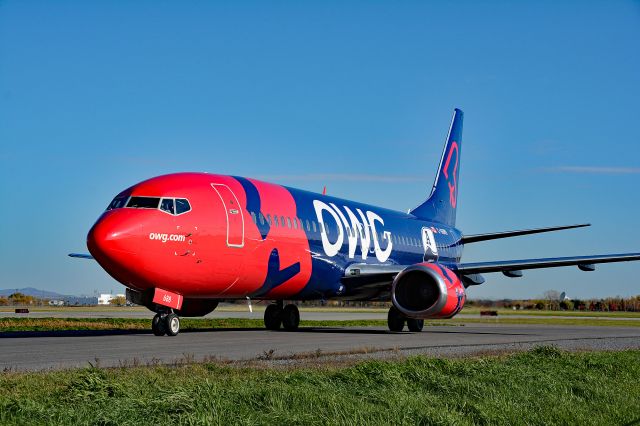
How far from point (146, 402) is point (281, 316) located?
17970 millimetres

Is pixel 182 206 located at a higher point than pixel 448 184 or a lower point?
lower

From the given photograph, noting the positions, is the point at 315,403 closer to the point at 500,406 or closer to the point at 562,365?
the point at 500,406

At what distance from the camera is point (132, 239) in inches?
680

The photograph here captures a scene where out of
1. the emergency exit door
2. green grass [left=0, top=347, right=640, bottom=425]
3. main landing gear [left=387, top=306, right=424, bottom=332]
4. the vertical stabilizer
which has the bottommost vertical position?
green grass [left=0, top=347, right=640, bottom=425]

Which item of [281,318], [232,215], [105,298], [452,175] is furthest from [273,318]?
[105,298]

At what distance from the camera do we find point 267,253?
2108cm

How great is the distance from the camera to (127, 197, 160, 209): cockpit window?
1827 centimetres

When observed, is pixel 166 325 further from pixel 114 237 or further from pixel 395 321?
pixel 395 321

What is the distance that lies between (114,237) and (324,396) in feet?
33.6

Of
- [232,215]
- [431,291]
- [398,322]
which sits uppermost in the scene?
[232,215]

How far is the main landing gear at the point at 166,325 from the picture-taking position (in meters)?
18.6

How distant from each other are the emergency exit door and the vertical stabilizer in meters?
14.0

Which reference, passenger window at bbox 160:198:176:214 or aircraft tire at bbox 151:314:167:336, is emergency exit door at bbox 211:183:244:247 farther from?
aircraft tire at bbox 151:314:167:336

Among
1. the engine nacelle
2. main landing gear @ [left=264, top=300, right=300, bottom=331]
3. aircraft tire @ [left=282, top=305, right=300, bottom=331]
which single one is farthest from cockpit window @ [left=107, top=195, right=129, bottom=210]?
the engine nacelle
